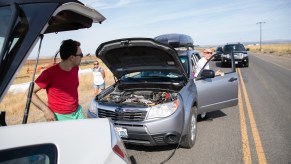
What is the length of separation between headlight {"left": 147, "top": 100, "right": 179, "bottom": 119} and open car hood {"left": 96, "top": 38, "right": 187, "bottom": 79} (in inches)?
36.1

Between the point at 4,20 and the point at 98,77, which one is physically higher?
the point at 4,20

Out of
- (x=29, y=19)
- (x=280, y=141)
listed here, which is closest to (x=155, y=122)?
(x=280, y=141)

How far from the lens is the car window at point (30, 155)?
1.61m

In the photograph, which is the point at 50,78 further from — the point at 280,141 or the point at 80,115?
the point at 280,141

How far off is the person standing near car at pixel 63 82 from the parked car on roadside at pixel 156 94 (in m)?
1.15

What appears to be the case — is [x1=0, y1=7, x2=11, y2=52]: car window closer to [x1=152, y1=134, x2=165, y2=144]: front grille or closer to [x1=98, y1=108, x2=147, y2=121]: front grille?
[x1=98, y1=108, x2=147, y2=121]: front grille

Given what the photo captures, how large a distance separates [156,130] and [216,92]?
2192 millimetres

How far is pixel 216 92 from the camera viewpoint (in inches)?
244

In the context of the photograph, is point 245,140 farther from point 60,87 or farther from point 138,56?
point 60,87

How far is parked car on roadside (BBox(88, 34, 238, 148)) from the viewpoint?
15.1ft

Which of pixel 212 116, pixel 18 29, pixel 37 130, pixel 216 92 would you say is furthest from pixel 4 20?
pixel 212 116

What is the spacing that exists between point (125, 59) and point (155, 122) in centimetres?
170

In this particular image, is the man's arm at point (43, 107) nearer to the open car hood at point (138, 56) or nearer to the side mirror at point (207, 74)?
the open car hood at point (138, 56)

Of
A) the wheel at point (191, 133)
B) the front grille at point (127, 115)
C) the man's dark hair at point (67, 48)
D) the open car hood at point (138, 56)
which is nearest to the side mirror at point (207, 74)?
the open car hood at point (138, 56)
